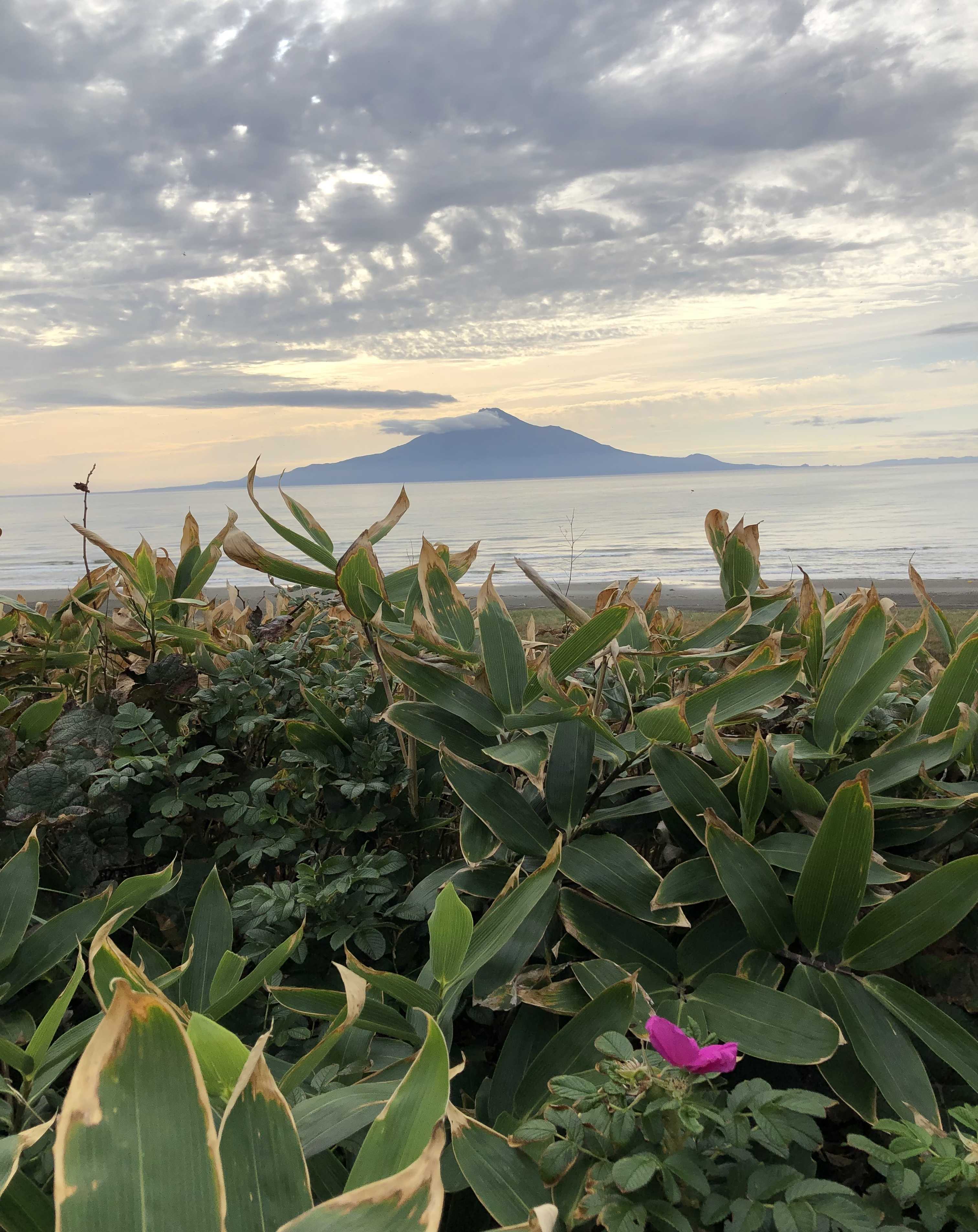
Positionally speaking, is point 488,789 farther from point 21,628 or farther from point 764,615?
point 21,628

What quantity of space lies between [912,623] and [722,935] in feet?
29.9

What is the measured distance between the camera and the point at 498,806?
1.07 metres

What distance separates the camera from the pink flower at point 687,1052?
2.31 feet

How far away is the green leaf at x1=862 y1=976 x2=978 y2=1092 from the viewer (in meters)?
0.90

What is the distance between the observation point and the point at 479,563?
2612 cm

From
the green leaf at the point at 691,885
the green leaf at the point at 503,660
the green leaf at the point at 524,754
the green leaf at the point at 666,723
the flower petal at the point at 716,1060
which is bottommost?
the flower petal at the point at 716,1060

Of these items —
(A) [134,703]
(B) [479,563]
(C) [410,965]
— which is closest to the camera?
(C) [410,965]

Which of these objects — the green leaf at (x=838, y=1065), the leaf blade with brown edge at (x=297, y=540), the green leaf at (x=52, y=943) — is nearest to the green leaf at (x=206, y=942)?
the green leaf at (x=52, y=943)

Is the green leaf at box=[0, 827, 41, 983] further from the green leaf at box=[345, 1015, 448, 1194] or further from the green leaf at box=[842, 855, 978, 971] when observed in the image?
the green leaf at box=[842, 855, 978, 971]

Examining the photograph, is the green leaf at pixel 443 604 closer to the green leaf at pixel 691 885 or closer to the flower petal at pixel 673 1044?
the green leaf at pixel 691 885

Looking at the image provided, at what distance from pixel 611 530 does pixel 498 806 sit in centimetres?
3564

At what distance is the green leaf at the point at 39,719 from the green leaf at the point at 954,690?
134 cm

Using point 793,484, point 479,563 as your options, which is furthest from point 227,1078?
point 793,484

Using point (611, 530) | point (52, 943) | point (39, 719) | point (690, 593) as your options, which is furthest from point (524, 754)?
point (611, 530)
